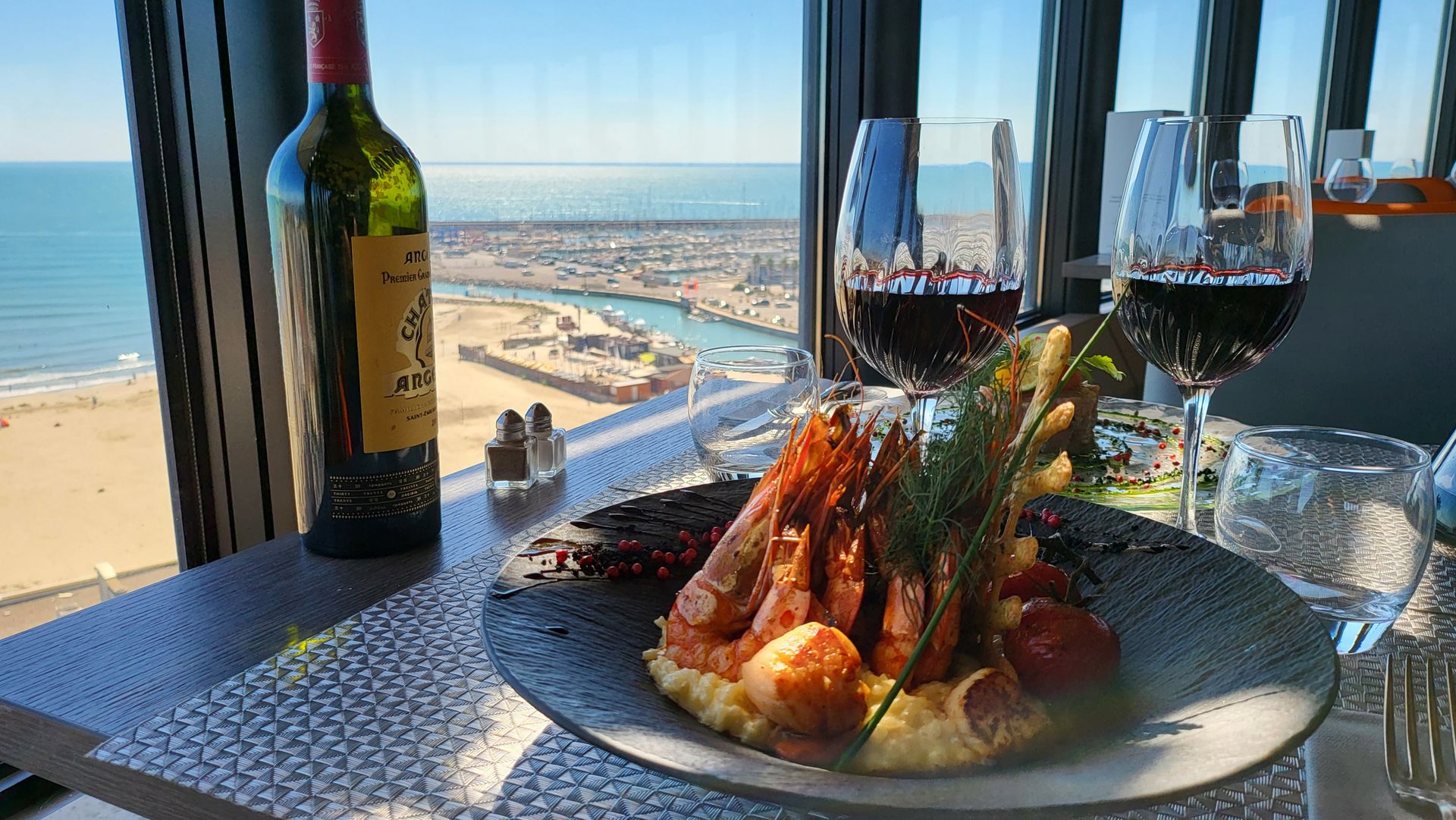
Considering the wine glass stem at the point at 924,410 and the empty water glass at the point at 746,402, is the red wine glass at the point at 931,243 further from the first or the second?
the empty water glass at the point at 746,402

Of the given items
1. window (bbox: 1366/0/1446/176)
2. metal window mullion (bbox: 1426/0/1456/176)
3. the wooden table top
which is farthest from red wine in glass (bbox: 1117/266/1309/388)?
metal window mullion (bbox: 1426/0/1456/176)

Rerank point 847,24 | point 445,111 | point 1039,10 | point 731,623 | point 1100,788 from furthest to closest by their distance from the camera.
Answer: point 1039,10 < point 847,24 < point 445,111 < point 731,623 < point 1100,788

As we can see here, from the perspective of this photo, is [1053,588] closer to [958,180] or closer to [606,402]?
[958,180]

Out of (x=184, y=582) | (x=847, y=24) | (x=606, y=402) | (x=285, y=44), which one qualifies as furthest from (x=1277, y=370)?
(x=184, y=582)

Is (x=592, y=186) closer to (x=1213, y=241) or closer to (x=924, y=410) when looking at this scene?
(x=924, y=410)

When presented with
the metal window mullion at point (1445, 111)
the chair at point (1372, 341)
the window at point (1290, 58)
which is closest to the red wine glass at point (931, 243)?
the chair at point (1372, 341)

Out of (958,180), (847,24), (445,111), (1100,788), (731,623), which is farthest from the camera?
(847,24)
